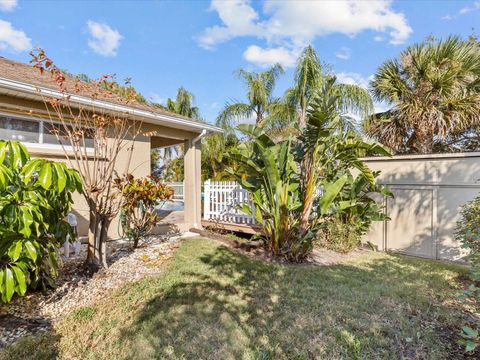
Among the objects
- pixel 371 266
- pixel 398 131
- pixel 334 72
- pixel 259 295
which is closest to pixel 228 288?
pixel 259 295

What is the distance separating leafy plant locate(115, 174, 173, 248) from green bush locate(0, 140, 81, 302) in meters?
2.23

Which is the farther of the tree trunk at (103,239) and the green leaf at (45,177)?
the tree trunk at (103,239)

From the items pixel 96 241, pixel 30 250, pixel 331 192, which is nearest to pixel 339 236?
pixel 331 192

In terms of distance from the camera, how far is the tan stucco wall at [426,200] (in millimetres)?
7316

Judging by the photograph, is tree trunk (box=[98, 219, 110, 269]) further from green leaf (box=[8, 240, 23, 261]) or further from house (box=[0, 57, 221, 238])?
house (box=[0, 57, 221, 238])

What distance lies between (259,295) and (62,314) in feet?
9.08

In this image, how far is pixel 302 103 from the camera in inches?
539

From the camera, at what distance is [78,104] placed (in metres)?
6.22

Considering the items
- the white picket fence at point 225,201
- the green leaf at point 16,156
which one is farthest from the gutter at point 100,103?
the green leaf at point 16,156

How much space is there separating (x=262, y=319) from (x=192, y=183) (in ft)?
20.6

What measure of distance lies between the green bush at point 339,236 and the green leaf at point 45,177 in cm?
627

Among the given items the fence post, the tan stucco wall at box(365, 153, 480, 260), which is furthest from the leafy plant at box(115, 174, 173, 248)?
the tan stucco wall at box(365, 153, 480, 260)

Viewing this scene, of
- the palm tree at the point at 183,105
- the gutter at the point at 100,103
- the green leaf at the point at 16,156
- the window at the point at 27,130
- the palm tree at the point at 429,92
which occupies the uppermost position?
the palm tree at the point at 183,105

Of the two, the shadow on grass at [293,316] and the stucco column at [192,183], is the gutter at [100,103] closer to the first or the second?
the stucco column at [192,183]
